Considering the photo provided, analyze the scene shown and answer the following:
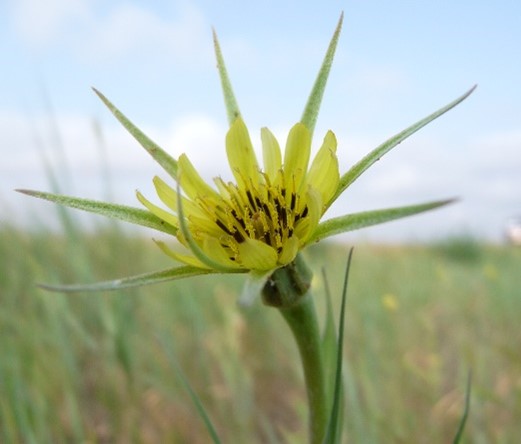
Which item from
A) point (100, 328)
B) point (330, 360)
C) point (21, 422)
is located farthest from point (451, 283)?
point (330, 360)

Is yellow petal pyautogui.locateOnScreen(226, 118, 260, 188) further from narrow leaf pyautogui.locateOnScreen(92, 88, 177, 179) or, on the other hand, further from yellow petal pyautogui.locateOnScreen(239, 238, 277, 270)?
yellow petal pyautogui.locateOnScreen(239, 238, 277, 270)

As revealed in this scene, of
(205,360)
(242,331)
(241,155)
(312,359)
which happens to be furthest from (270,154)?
(242,331)

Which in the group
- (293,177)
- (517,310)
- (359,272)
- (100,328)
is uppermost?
(293,177)

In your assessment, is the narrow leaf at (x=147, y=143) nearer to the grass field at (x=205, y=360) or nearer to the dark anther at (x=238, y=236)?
the dark anther at (x=238, y=236)

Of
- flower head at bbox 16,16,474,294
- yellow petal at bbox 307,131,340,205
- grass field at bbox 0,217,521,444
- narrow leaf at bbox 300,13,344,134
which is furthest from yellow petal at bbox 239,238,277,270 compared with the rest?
grass field at bbox 0,217,521,444

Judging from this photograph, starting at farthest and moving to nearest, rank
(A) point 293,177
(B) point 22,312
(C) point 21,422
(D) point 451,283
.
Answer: (D) point 451,283 → (B) point 22,312 → (C) point 21,422 → (A) point 293,177

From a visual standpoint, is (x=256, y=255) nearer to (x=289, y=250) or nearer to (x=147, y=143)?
(x=289, y=250)

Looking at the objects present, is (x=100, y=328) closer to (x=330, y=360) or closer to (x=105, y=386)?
(x=105, y=386)
